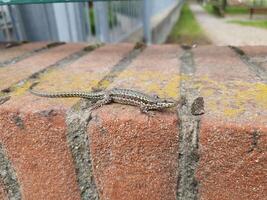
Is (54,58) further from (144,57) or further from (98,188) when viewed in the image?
(98,188)

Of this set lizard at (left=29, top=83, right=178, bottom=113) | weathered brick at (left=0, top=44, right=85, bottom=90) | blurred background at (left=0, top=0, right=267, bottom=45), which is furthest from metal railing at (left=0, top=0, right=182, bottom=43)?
lizard at (left=29, top=83, right=178, bottom=113)

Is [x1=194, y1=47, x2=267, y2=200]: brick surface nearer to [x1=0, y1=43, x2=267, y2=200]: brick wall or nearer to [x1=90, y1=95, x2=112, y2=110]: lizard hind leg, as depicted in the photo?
[x1=0, y1=43, x2=267, y2=200]: brick wall

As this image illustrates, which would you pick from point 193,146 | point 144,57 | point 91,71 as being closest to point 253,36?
point 144,57

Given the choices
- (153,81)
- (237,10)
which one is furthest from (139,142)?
(237,10)

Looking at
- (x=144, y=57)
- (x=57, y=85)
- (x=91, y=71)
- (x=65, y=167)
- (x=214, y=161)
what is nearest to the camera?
(x=214, y=161)

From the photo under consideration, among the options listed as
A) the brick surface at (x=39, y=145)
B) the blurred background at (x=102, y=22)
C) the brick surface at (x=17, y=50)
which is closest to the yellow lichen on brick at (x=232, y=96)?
the blurred background at (x=102, y=22)

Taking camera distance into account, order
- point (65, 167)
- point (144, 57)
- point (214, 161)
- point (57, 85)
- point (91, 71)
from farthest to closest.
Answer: point (144, 57), point (91, 71), point (57, 85), point (65, 167), point (214, 161)

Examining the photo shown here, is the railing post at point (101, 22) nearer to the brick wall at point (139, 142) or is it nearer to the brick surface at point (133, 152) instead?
the brick wall at point (139, 142)
